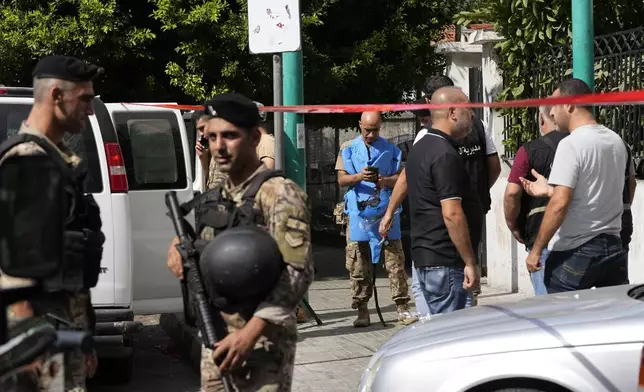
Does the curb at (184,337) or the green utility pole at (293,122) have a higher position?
the green utility pole at (293,122)

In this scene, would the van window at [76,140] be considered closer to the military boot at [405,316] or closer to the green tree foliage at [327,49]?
the military boot at [405,316]

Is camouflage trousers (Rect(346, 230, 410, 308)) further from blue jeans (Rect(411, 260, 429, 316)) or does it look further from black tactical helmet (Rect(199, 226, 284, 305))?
black tactical helmet (Rect(199, 226, 284, 305))

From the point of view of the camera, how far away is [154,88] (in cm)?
1267

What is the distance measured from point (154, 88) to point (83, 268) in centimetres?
888

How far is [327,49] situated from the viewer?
12.9m

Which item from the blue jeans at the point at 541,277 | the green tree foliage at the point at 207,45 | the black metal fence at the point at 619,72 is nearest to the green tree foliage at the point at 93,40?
the green tree foliage at the point at 207,45

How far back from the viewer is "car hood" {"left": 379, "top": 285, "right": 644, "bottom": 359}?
457 centimetres

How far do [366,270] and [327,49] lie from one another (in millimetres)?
4375

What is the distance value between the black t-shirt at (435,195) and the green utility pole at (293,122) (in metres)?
3.24

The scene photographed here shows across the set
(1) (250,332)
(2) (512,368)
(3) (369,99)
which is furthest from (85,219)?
(3) (369,99)

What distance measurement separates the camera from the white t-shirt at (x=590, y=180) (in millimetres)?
5699

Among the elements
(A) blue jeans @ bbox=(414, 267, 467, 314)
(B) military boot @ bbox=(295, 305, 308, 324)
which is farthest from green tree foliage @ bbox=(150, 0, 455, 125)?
(A) blue jeans @ bbox=(414, 267, 467, 314)

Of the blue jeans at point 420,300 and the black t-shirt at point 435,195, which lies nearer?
the black t-shirt at point 435,195

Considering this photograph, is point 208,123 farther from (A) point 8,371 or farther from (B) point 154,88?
(B) point 154,88
